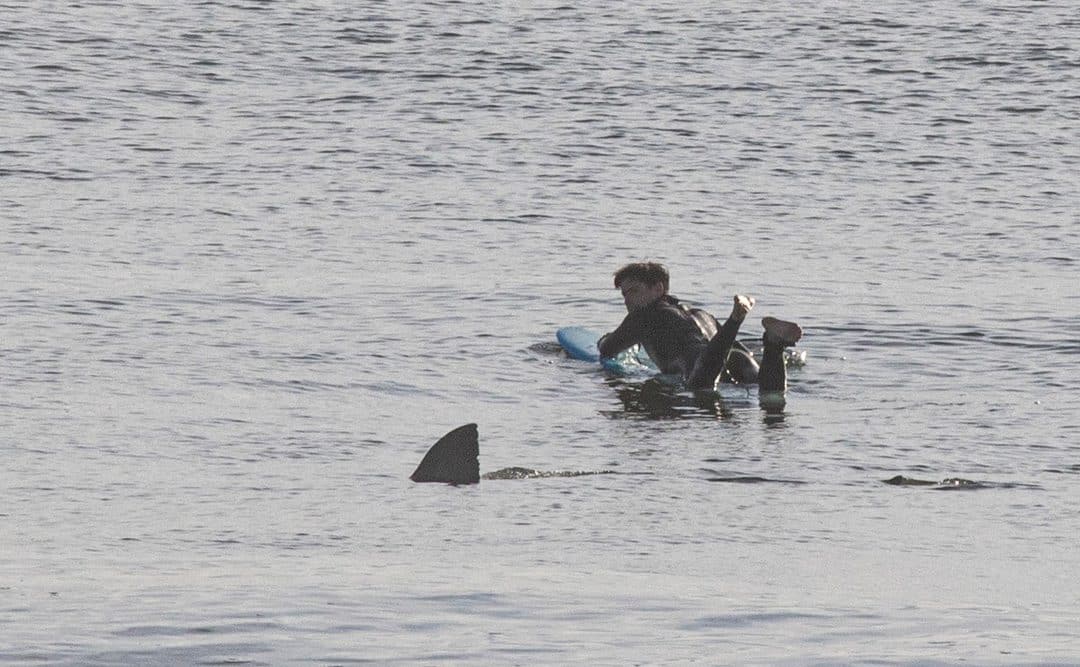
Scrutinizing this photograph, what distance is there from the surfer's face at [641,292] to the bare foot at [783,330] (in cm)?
142

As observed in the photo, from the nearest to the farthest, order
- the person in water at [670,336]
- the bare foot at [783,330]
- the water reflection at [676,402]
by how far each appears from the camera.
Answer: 1. the bare foot at [783,330]
2. the water reflection at [676,402]
3. the person in water at [670,336]

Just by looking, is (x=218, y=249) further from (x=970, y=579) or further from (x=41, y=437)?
(x=970, y=579)

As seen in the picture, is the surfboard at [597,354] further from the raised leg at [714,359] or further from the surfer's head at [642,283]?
the raised leg at [714,359]

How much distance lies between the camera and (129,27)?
44219mm

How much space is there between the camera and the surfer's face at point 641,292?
16953 millimetres

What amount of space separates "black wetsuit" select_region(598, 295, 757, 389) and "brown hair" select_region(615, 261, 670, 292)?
0.16 metres

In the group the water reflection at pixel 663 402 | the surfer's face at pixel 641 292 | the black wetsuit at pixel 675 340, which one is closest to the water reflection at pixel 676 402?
the water reflection at pixel 663 402

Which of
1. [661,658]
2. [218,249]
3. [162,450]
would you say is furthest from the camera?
[218,249]

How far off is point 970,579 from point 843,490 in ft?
8.32

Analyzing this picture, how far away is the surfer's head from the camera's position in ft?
55.6

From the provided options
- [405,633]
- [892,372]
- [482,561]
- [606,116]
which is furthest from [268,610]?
[606,116]

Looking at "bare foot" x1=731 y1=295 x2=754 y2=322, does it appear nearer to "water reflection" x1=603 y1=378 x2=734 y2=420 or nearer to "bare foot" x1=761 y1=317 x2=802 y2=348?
"bare foot" x1=761 y1=317 x2=802 y2=348

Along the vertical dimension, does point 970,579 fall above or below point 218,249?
above

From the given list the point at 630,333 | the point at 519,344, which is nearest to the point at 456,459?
the point at 630,333
